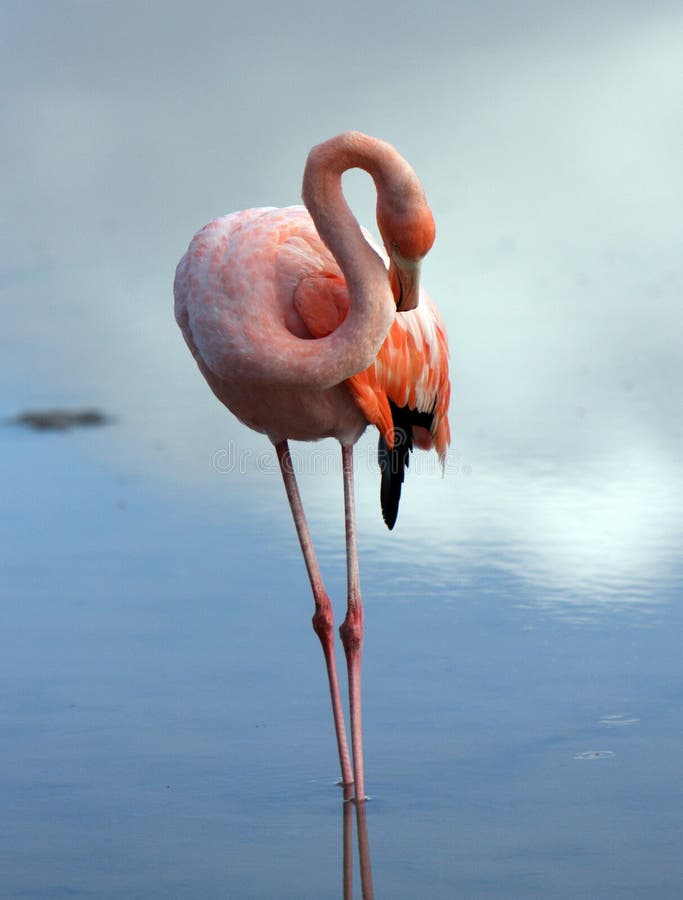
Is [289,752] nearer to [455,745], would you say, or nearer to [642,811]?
[455,745]

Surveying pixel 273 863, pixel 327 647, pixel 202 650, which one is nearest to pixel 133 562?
pixel 202 650

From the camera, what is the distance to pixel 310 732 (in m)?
4.70

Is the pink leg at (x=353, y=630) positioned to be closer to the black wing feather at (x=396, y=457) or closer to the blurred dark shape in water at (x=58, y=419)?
the black wing feather at (x=396, y=457)

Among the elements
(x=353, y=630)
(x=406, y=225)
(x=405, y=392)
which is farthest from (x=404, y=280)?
(x=353, y=630)

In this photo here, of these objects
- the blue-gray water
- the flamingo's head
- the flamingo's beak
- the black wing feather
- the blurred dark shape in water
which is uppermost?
the blurred dark shape in water

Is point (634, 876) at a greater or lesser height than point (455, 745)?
lesser

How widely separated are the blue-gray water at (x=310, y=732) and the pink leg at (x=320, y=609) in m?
0.10

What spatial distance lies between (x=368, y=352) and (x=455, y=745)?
1.19m

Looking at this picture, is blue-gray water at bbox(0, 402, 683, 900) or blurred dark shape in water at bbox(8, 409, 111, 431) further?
blurred dark shape in water at bbox(8, 409, 111, 431)

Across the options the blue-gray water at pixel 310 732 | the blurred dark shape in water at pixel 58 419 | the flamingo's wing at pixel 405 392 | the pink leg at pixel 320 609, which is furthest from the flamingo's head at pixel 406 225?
the blurred dark shape in water at pixel 58 419

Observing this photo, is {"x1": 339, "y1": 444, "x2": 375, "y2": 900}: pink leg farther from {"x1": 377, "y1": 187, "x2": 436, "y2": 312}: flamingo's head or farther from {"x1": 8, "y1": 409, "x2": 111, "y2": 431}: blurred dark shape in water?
{"x1": 8, "y1": 409, "x2": 111, "y2": 431}: blurred dark shape in water

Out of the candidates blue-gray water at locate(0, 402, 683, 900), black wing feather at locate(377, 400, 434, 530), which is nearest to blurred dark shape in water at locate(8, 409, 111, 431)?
blue-gray water at locate(0, 402, 683, 900)

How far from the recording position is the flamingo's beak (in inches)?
159

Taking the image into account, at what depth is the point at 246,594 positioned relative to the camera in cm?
593
